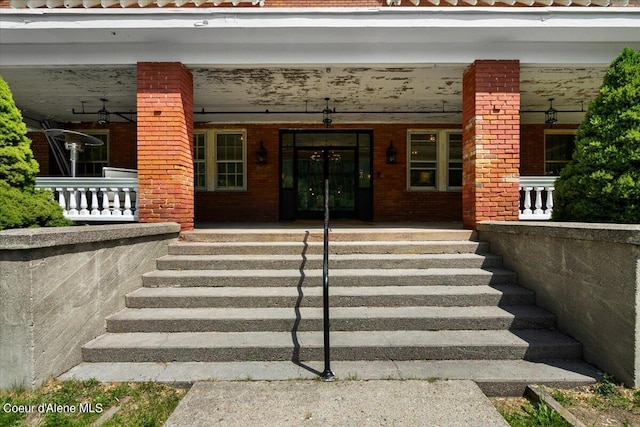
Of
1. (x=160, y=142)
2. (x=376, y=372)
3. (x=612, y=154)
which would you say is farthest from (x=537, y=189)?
(x=160, y=142)

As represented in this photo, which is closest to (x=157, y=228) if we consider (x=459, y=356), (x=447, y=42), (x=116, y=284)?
(x=116, y=284)

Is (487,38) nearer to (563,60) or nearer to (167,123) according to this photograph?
(563,60)

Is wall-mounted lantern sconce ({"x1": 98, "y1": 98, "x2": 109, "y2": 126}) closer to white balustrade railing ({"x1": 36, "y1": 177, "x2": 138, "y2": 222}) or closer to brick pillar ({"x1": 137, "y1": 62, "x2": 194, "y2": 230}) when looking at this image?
white balustrade railing ({"x1": 36, "y1": 177, "x2": 138, "y2": 222})

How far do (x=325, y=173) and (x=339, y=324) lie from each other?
22.8 feet

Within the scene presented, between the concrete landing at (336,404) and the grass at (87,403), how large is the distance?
0.84 feet

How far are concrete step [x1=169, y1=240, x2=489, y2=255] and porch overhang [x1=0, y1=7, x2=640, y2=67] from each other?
121 inches

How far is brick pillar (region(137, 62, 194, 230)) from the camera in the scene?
529 centimetres

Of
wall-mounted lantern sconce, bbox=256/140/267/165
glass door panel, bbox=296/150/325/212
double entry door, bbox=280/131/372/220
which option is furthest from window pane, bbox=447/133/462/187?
wall-mounted lantern sconce, bbox=256/140/267/165

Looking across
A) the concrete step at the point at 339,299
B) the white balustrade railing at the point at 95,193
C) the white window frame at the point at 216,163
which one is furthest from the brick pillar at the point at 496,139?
the white window frame at the point at 216,163

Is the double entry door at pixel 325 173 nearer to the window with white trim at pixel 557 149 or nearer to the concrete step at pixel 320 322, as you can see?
the window with white trim at pixel 557 149

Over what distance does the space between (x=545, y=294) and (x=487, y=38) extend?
403 cm

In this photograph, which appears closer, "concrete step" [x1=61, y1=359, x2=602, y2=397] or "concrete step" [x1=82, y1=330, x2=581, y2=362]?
"concrete step" [x1=61, y1=359, x2=602, y2=397]

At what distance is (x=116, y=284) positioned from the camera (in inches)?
148

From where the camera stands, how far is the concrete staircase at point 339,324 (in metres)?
2.99
